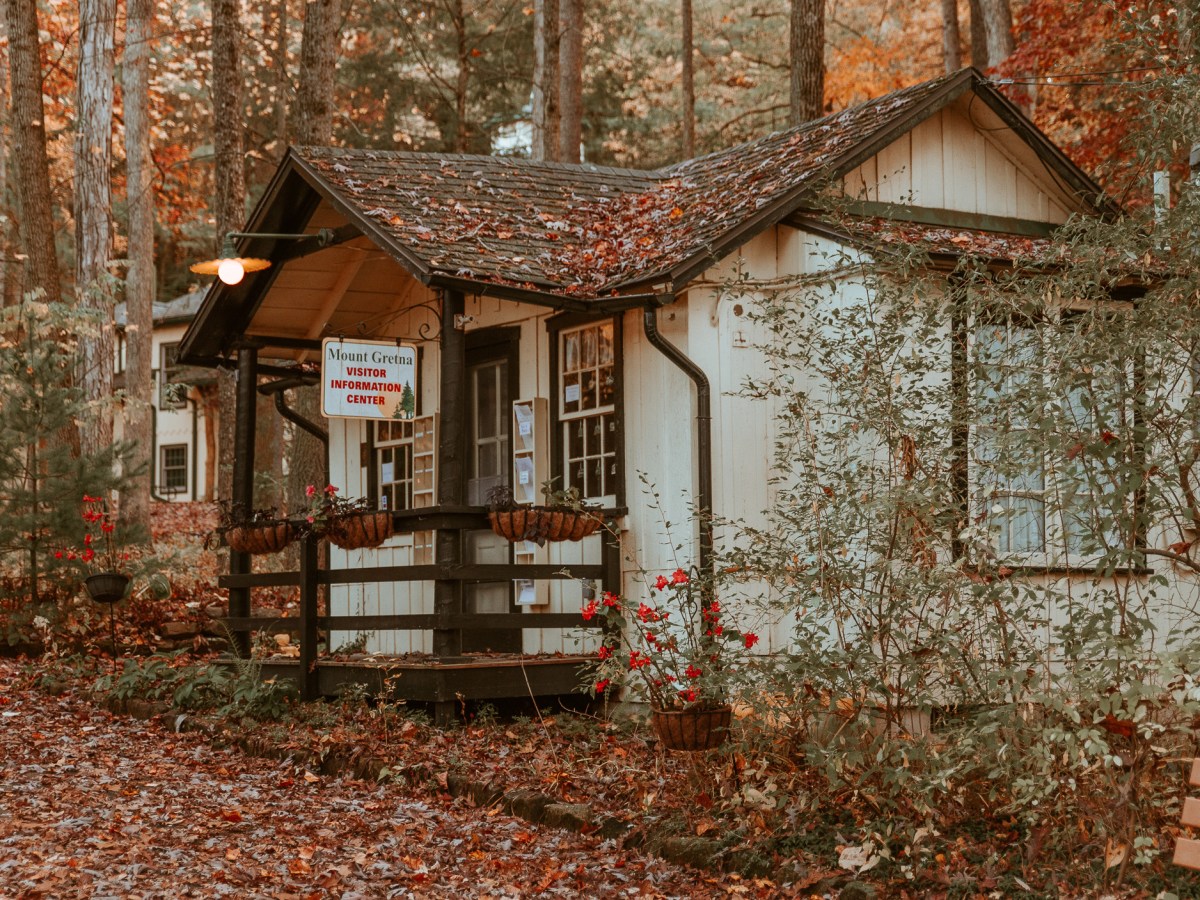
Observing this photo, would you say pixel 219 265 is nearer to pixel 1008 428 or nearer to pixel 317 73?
pixel 317 73

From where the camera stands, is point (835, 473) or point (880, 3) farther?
point (880, 3)

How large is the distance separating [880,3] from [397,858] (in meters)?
26.1

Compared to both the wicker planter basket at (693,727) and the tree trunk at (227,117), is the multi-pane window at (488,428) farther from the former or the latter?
the tree trunk at (227,117)

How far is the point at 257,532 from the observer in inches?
465

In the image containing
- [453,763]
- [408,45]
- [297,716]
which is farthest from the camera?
[408,45]

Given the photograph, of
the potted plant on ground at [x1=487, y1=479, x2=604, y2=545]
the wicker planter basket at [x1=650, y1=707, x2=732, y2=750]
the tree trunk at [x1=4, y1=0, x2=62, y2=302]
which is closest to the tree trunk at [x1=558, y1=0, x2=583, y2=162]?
the tree trunk at [x1=4, y1=0, x2=62, y2=302]

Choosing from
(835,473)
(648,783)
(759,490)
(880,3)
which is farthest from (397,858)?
(880,3)

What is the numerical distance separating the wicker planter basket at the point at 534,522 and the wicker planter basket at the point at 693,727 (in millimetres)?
2636

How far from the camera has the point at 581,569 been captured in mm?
10609

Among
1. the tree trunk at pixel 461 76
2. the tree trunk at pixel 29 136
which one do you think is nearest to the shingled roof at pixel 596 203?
the tree trunk at pixel 29 136

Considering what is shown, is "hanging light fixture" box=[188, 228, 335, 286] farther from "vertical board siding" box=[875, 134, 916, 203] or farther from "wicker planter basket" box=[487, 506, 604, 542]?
"vertical board siding" box=[875, 134, 916, 203]

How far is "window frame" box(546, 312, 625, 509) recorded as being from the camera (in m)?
11.1

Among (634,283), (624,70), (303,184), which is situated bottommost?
(634,283)

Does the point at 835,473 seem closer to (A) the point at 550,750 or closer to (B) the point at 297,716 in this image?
(A) the point at 550,750
